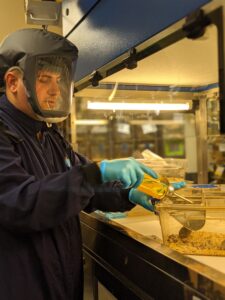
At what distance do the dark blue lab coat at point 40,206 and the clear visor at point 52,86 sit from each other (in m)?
0.09

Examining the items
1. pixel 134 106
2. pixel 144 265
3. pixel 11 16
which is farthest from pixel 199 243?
pixel 11 16

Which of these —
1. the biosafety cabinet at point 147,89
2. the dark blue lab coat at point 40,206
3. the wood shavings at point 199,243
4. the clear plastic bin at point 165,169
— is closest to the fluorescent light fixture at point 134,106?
the biosafety cabinet at point 147,89

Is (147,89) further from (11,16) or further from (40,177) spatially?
(11,16)

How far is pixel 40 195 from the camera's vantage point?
1.10m

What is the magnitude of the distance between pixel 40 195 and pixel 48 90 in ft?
1.46

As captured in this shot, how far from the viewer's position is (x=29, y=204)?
1097 mm

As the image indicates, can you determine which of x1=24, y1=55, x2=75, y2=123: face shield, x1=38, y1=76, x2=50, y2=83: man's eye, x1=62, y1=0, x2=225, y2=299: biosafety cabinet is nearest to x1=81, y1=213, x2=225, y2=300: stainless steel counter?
x1=62, y1=0, x2=225, y2=299: biosafety cabinet

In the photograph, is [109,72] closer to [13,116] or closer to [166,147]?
[13,116]

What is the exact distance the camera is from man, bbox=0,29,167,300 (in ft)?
3.66

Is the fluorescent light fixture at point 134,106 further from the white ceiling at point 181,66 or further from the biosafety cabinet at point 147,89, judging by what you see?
the white ceiling at point 181,66

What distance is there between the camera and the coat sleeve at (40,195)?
43.3 inches

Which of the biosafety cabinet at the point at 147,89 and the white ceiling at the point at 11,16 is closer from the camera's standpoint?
the biosafety cabinet at the point at 147,89

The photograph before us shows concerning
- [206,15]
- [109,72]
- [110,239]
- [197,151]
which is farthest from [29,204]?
[197,151]

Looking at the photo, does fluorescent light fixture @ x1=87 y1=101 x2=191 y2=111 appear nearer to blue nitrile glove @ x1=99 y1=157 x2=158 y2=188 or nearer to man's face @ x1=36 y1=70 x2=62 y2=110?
man's face @ x1=36 y1=70 x2=62 y2=110
